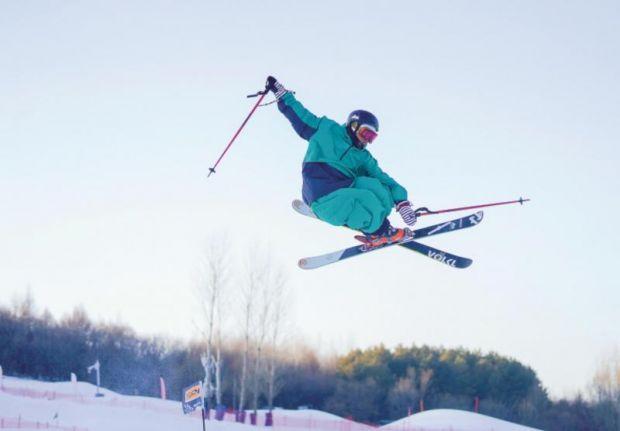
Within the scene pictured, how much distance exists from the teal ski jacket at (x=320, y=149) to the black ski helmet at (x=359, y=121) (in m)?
0.05

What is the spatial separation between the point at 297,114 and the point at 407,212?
52.1 inches

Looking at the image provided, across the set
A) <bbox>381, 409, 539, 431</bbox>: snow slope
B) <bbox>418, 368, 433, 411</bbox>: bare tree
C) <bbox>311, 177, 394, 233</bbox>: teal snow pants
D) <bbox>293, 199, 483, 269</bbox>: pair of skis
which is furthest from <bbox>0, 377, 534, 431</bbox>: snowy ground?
<bbox>311, 177, 394, 233</bbox>: teal snow pants

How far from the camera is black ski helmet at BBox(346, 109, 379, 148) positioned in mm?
5512

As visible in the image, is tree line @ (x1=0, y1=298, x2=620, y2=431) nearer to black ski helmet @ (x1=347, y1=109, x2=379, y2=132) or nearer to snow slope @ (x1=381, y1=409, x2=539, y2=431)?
snow slope @ (x1=381, y1=409, x2=539, y2=431)

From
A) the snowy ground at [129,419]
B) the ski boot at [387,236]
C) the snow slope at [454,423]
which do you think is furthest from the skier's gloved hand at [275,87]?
the snow slope at [454,423]

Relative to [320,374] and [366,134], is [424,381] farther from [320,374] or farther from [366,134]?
[366,134]

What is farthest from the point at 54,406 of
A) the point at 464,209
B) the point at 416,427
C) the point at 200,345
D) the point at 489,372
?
the point at 489,372

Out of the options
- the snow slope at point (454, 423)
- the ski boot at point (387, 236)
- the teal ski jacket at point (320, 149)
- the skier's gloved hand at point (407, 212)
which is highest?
the teal ski jacket at point (320, 149)

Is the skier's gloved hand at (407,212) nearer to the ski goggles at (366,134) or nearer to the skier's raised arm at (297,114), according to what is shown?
the ski goggles at (366,134)

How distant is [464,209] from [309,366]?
41.2 m

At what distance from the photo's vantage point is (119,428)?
69.6 ft

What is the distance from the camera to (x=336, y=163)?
5613 millimetres

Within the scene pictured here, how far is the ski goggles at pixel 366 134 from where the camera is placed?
5504mm

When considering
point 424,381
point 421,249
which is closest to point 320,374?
point 424,381
